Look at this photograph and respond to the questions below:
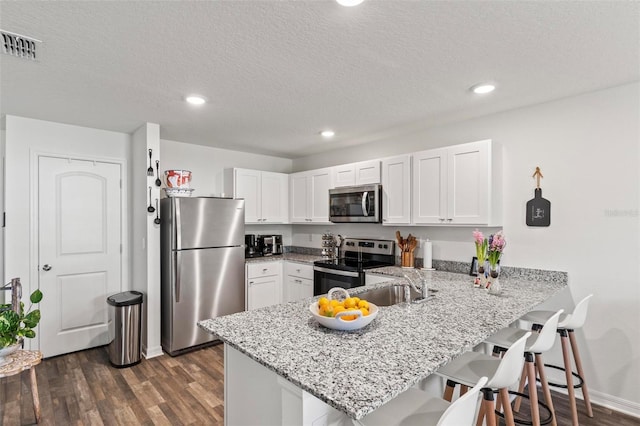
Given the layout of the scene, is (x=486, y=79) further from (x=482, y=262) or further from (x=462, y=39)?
(x=482, y=262)

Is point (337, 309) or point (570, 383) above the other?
point (337, 309)

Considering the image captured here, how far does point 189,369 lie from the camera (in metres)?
3.09

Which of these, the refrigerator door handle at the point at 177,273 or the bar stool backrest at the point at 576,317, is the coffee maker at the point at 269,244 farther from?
the bar stool backrest at the point at 576,317

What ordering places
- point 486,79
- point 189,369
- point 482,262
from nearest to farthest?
1. point 486,79
2. point 482,262
3. point 189,369

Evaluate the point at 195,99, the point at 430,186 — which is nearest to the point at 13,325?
the point at 195,99

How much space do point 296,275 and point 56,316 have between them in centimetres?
256

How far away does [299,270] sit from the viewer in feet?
→ 13.8

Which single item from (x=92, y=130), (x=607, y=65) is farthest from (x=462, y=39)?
(x=92, y=130)

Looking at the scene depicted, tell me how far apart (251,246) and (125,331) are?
1.84 metres

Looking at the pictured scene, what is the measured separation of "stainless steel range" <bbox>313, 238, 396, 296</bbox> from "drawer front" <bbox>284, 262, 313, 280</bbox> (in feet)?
0.45

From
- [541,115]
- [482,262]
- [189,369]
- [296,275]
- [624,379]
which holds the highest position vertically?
[541,115]

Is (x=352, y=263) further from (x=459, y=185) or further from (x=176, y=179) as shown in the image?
(x=176, y=179)

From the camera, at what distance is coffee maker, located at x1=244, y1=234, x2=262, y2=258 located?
15.0ft

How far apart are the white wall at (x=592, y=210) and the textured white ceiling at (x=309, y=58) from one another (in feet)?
0.70
